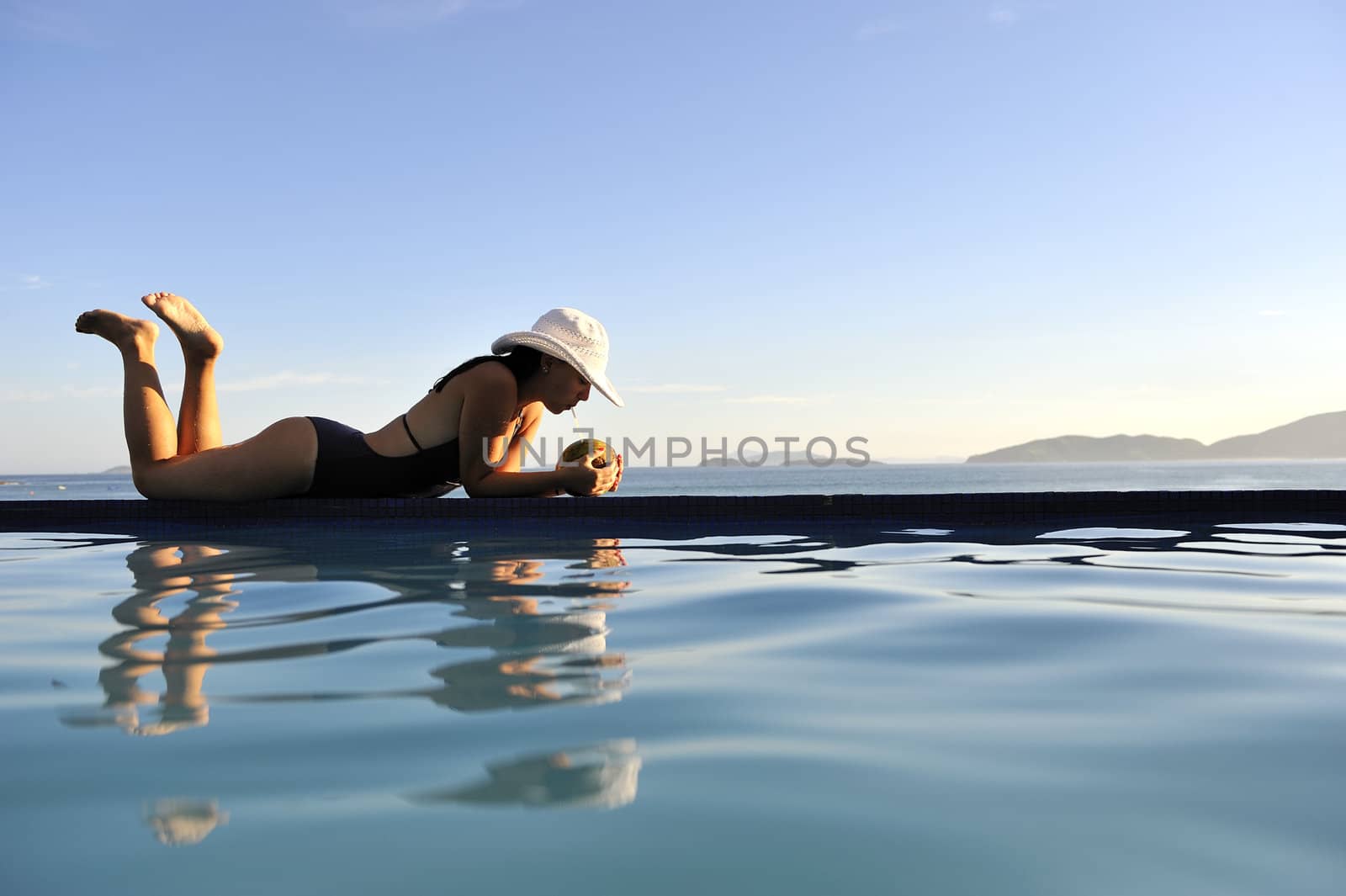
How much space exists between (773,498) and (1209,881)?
14.9ft

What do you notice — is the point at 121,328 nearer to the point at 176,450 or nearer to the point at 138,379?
the point at 138,379

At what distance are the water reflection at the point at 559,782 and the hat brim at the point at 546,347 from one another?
140 inches

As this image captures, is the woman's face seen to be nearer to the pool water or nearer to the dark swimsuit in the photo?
the dark swimsuit

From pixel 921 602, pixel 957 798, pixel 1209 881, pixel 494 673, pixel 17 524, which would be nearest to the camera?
pixel 1209 881

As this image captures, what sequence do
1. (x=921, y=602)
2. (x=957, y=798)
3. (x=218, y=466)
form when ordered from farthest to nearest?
1. (x=218, y=466)
2. (x=921, y=602)
3. (x=957, y=798)

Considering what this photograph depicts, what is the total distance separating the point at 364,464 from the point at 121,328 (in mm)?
1484

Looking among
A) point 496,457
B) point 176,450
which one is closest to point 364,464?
point 496,457

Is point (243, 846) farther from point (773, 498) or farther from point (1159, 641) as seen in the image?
point (773, 498)

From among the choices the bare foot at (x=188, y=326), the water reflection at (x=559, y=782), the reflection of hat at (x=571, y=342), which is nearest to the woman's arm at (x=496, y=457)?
the reflection of hat at (x=571, y=342)

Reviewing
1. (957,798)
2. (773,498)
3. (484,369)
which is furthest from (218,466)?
(957,798)

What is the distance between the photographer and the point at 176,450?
542 cm

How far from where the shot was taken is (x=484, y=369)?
4770mm

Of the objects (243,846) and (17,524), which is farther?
(17,524)

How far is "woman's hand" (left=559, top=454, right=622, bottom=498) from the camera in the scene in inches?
202
